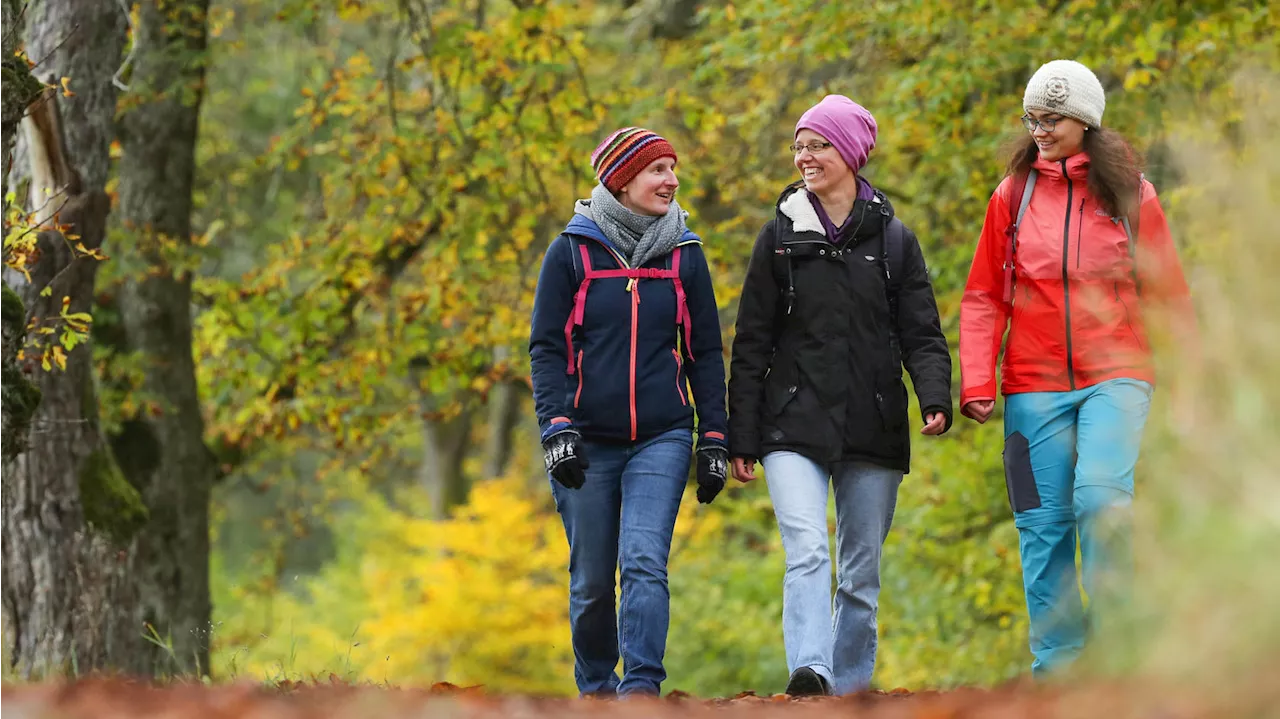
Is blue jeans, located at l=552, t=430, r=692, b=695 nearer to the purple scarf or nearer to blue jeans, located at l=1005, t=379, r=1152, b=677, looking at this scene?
the purple scarf

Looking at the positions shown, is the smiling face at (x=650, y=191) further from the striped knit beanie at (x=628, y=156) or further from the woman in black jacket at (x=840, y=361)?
the woman in black jacket at (x=840, y=361)

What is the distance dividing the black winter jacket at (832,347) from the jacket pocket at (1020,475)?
0.26 metres

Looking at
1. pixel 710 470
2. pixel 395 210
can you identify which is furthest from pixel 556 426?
pixel 395 210

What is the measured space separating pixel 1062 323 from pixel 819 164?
1020 mm

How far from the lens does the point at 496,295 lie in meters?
13.6

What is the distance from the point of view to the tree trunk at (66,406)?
303 inches

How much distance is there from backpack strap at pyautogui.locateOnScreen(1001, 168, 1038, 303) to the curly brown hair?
0.22m

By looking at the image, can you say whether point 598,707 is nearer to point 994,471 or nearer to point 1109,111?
point 1109,111

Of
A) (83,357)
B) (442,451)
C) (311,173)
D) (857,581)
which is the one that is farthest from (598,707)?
(442,451)

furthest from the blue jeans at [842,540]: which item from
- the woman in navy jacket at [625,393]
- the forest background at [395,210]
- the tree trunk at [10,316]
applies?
the forest background at [395,210]

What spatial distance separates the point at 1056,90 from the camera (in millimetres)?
5277

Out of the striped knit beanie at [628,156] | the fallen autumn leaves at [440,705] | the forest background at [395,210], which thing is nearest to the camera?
the fallen autumn leaves at [440,705]

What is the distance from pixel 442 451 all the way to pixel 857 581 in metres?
18.0

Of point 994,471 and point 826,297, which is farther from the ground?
point 826,297
